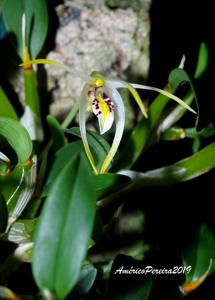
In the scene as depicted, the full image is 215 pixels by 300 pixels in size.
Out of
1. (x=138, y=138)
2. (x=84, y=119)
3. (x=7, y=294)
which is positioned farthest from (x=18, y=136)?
(x=138, y=138)

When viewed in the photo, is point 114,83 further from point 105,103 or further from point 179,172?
point 179,172

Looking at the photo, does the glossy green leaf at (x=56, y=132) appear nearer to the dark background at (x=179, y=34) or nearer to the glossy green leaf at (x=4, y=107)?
the glossy green leaf at (x=4, y=107)

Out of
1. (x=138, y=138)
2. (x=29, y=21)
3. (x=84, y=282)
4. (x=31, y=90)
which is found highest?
(x=29, y=21)

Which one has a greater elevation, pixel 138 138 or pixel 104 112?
pixel 104 112

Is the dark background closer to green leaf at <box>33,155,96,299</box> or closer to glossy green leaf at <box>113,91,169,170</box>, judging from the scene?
glossy green leaf at <box>113,91,169,170</box>

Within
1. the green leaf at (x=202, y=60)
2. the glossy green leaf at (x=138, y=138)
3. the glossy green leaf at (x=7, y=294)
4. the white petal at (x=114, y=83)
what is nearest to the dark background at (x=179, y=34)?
the green leaf at (x=202, y=60)

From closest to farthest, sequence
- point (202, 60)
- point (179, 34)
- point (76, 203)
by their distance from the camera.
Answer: point (76, 203) < point (202, 60) < point (179, 34)
